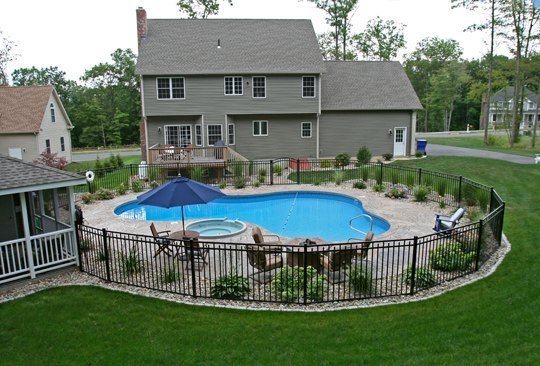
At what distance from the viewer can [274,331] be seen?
739 cm

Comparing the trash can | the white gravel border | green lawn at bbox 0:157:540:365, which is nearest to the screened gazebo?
the white gravel border

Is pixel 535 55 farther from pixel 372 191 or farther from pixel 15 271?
pixel 15 271

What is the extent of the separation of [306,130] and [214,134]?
670 centimetres

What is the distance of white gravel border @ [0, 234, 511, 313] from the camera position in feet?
27.6

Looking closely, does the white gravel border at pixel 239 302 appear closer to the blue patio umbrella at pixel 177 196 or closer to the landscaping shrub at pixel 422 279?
the landscaping shrub at pixel 422 279

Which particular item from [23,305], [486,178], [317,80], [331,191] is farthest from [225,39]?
[23,305]

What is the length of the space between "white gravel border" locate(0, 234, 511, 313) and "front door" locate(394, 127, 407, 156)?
2155 cm

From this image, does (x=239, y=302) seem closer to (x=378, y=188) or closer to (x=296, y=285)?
(x=296, y=285)

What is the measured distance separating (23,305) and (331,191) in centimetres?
1459

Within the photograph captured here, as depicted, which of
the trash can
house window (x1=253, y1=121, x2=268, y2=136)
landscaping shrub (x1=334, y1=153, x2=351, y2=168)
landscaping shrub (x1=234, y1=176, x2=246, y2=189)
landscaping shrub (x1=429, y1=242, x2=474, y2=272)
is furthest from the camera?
the trash can

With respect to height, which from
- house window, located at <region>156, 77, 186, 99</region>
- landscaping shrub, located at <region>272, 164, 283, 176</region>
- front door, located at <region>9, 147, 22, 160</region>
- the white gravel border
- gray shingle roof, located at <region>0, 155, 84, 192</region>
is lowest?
the white gravel border

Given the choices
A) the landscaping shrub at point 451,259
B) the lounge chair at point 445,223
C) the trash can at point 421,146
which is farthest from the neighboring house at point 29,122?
the landscaping shrub at point 451,259

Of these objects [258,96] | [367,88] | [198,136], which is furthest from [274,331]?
[367,88]

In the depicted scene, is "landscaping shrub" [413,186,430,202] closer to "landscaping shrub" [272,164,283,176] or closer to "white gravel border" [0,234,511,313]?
"white gravel border" [0,234,511,313]
